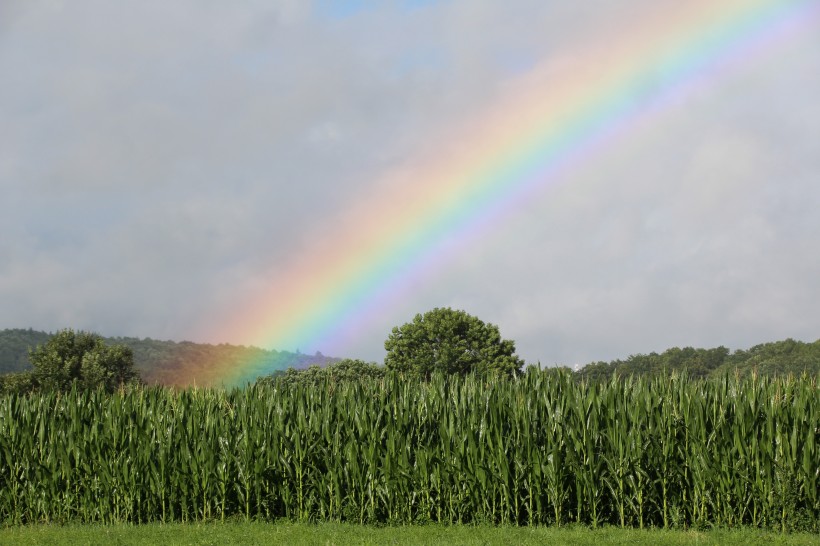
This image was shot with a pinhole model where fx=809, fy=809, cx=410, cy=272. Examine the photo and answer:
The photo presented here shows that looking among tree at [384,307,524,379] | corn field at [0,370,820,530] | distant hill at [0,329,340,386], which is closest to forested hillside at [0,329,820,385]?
distant hill at [0,329,340,386]

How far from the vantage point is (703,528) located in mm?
14031

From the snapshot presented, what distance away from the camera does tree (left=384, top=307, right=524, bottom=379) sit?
45.4 meters

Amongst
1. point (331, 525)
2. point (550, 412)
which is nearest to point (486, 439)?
point (550, 412)

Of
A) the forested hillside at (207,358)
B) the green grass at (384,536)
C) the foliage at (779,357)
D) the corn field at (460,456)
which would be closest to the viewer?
the green grass at (384,536)

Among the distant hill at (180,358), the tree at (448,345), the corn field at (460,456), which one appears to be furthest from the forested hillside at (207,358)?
the corn field at (460,456)

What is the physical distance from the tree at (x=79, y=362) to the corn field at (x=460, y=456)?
32.2 m

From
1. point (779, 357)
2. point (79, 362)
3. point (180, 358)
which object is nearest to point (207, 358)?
point (180, 358)

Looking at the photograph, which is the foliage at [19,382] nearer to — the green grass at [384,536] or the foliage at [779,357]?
the green grass at [384,536]

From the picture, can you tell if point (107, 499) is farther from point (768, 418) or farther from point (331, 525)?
point (768, 418)

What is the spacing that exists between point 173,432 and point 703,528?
10215mm

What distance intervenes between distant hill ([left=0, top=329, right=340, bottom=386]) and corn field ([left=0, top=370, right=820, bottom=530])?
7208cm

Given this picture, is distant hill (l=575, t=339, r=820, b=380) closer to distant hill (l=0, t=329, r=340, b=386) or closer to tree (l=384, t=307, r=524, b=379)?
tree (l=384, t=307, r=524, b=379)

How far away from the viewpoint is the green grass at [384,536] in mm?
12820

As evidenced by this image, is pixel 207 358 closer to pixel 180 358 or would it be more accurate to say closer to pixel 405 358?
pixel 180 358
